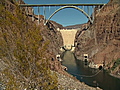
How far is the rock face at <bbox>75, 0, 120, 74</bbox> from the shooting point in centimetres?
3866

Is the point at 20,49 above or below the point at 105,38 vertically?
below

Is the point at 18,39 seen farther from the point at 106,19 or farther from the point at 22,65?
the point at 106,19

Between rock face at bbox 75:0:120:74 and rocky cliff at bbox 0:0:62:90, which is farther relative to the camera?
rock face at bbox 75:0:120:74

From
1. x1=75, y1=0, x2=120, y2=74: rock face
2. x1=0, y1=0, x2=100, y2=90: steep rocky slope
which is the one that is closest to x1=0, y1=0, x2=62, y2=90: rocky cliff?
x1=0, y1=0, x2=100, y2=90: steep rocky slope

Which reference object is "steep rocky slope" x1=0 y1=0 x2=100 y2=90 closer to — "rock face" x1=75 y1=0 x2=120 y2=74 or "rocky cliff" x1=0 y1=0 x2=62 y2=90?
"rocky cliff" x1=0 y1=0 x2=62 y2=90

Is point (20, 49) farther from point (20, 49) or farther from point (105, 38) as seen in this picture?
point (105, 38)

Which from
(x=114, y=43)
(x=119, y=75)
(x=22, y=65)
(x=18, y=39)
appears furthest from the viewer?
(x=114, y=43)

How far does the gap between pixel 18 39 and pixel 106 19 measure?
4610 cm

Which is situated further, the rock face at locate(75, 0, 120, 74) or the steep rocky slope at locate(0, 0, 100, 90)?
the rock face at locate(75, 0, 120, 74)

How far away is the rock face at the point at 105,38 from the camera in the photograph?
127 feet

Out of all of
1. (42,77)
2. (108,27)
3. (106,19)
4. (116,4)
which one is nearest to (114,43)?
(108,27)

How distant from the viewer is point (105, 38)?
45.9 m

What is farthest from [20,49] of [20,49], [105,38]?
[105,38]

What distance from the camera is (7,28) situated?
580 cm
